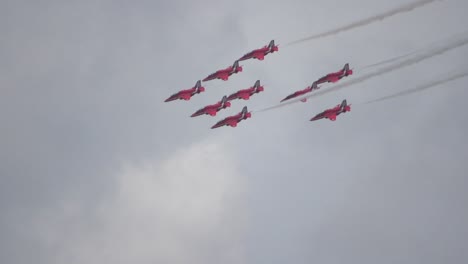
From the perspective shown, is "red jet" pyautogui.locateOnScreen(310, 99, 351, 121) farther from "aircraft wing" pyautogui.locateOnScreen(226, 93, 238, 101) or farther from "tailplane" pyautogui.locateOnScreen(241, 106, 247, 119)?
"aircraft wing" pyautogui.locateOnScreen(226, 93, 238, 101)

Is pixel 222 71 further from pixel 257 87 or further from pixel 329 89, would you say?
pixel 329 89

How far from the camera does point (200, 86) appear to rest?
434 feet

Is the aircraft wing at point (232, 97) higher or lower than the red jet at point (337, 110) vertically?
higher

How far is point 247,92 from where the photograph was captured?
436ft

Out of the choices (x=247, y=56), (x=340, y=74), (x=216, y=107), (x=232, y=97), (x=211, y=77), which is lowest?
(x=340, y=74)

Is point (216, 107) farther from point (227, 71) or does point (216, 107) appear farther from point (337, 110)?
point (337, 110)

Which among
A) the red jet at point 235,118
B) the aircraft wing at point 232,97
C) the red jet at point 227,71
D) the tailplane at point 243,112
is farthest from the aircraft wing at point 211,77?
the tailplane at point 243,112

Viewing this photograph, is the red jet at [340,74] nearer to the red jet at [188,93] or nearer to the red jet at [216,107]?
the red jet at [216,107]

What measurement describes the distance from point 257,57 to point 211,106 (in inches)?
318

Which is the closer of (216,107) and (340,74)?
(216,107)

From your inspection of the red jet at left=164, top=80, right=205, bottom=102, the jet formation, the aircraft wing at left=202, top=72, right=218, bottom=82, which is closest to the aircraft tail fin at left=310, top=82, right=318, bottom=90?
the jet formation

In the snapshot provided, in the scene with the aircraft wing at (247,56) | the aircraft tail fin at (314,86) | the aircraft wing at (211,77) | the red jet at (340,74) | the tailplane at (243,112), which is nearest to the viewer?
the tailplane at (243,112)

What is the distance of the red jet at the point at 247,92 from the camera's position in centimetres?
13206

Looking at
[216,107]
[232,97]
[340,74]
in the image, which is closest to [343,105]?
[340,74]
